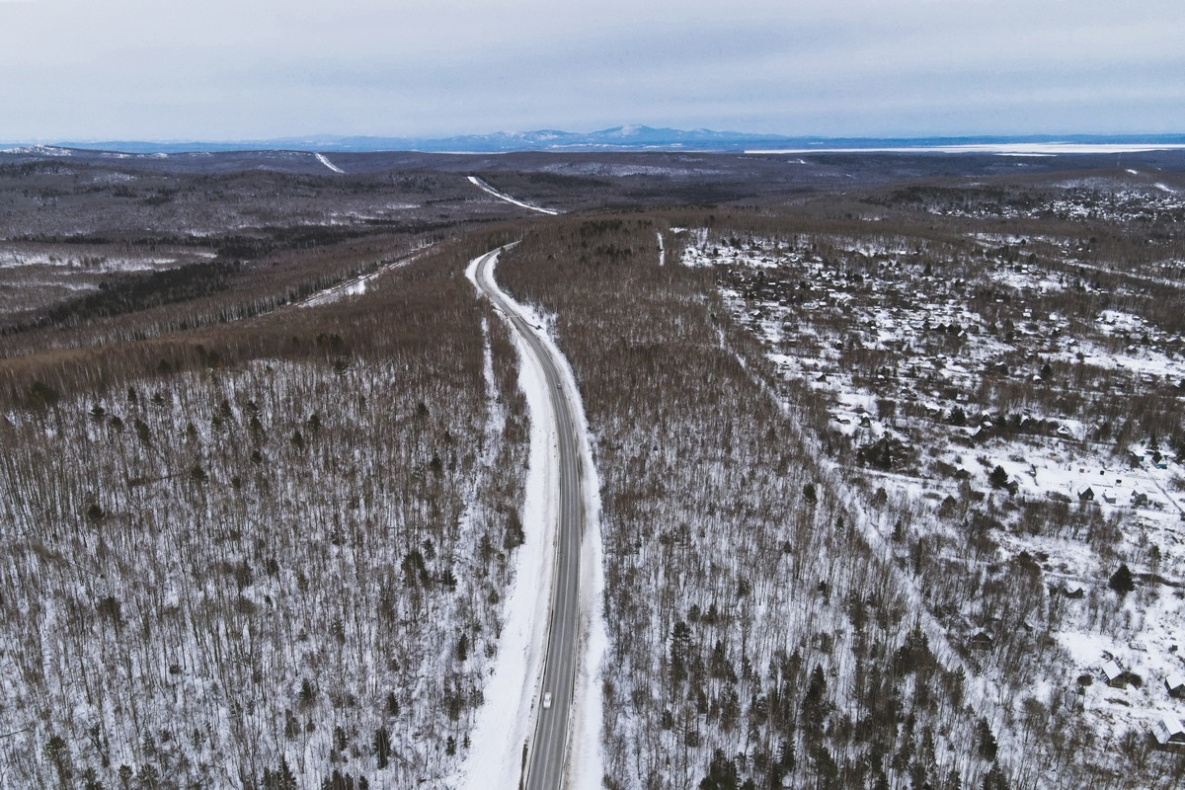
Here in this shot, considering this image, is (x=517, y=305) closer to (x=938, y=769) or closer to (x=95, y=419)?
(x=95, y=419)

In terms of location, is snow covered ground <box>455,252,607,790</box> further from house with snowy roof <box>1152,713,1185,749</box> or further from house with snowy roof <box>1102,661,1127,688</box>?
house with snowy roof <box>1102,661,1127,688</box>

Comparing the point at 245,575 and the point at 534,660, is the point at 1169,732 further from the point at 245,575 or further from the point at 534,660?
the point at 245,575

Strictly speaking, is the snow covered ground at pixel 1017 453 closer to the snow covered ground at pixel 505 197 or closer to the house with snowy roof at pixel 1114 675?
the house with snowy roof at pixel 1114 675

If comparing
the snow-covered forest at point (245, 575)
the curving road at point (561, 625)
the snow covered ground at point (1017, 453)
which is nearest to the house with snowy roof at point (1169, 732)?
the snow covered ground at point (1017, 453)

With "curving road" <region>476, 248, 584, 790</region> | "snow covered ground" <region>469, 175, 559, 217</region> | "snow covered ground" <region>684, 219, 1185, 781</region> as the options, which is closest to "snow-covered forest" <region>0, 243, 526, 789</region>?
"curving road" <region>476, 248, 584, 790</region>

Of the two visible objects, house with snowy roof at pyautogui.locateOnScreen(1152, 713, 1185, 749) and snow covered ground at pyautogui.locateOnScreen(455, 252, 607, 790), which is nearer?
snow covered ground at pyautogui.locateOnScreen(455, 252, 607, 790)

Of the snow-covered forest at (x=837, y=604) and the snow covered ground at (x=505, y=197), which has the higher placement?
the snow covered ground at (x=505, y=197)
